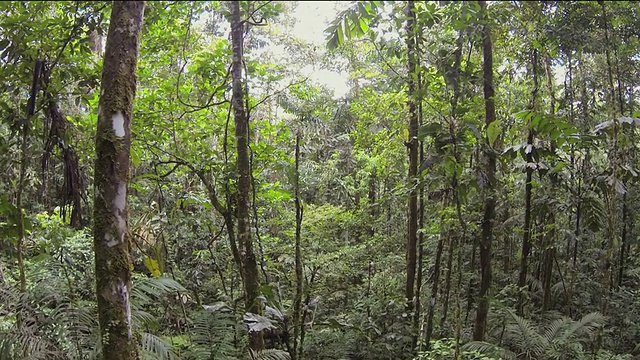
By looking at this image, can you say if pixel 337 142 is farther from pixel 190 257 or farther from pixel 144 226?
pixel 144 226

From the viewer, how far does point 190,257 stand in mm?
9805

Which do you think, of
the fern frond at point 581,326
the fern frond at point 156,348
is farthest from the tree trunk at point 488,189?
the fern frond at point 156,348

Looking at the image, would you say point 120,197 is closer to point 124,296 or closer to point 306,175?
point 124,296

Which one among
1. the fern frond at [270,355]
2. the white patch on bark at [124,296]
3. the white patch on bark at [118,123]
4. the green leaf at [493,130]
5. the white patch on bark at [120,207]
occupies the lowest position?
the fern frond at [270,355]

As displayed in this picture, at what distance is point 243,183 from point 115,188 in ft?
5.61

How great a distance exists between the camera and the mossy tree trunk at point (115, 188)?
2375 mm

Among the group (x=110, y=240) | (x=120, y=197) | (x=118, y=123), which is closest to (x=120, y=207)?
(x=120, y=197)

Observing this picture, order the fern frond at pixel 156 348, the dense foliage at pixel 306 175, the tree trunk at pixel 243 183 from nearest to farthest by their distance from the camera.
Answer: the fern frond at pixel 156 348 → the dense foliage at pixel 306 175 → the tree trunk at pixel 243 183

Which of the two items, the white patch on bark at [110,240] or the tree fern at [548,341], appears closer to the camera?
the white patch on bark at [110,240]

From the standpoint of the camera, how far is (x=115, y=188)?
2.41 meters

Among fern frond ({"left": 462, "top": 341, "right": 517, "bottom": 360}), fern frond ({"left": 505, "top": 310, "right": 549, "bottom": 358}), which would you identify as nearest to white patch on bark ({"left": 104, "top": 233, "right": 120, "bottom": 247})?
fern frond ({"left": 462, "top": 341, "right": 517, "bottom": 360})

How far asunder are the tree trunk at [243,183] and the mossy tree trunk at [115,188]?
5.03 feet

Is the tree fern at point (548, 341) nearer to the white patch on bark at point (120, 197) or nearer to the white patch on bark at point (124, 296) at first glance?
the white patch on bark at point (124, 296)

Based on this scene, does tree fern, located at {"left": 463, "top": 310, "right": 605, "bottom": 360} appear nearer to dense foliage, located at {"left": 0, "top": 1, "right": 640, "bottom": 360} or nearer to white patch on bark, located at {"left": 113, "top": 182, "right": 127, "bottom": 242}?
dense foliage, located at {"left": 0, "top": 1, "right": 640, "bottom": 360}
